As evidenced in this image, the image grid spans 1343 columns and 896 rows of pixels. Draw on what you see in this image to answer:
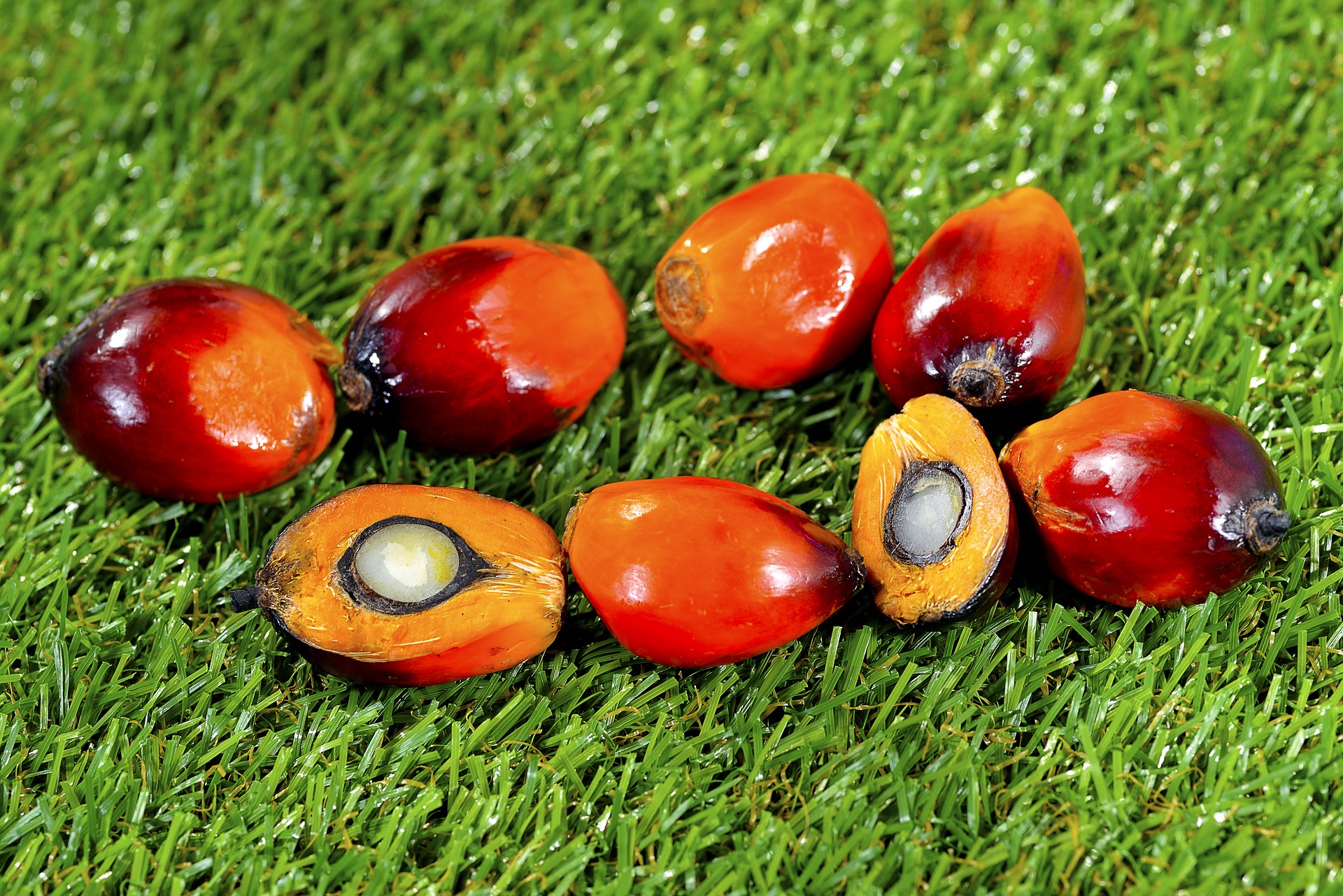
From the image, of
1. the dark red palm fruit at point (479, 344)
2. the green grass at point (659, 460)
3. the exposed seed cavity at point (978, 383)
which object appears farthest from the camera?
the dark red palm fruit at point (479, 344)

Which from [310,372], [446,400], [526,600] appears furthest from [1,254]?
[526,600]

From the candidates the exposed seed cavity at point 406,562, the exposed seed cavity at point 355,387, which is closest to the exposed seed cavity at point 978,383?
the exposed seed cavity at point 406,562

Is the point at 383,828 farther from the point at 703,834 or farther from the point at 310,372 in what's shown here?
the point at 310,372

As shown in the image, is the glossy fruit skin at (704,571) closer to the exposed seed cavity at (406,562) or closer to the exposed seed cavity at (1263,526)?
the exposed seed cavity at (406,562)

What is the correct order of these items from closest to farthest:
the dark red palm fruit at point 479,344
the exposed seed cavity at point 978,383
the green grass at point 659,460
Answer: the green grass at point 659,460 → the exposed seed cavity at point 978,383 → the dark red palm fruit at point 479,344

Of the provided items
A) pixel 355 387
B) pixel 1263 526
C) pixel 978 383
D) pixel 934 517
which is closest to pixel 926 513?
pixel 934 517

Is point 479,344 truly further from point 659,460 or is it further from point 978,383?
point 978,383

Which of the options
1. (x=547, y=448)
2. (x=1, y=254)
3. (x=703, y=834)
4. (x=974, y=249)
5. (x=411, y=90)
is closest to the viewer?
(x=703, y=834)
